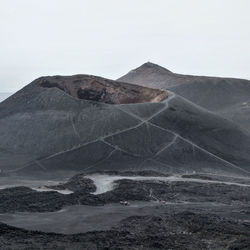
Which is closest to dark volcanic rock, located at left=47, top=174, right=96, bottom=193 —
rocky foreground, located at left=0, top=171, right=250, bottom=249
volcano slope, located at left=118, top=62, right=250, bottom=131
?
rocky foreground, located at left=0, top=171, right=250, bottom=249

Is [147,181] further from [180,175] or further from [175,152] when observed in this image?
[175,152]

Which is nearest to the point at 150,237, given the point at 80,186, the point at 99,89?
the point at 80,186

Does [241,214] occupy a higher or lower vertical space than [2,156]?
lower

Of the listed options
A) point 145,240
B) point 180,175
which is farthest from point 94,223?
point 180,175

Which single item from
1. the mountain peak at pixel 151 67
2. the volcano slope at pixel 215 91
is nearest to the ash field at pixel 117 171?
the volcano slope at pixel 215 91

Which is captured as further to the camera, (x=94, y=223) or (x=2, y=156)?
(x=2, y=156)

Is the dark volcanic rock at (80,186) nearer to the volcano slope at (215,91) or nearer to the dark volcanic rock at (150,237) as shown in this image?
the dark volcanic rock at (150,237)

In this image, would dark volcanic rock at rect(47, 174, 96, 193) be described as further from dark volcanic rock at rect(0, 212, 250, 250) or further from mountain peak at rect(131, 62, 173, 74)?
mountain peak at rect(131, 62, 173, 74)
